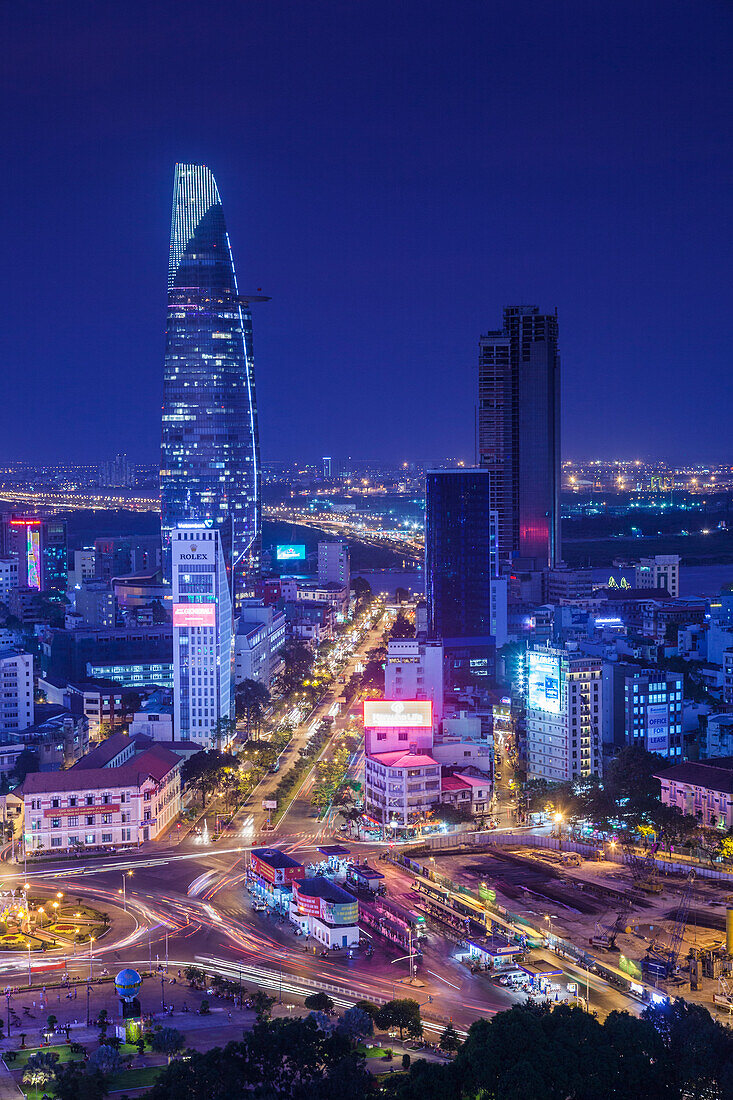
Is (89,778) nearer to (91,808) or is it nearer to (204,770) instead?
(91,808)

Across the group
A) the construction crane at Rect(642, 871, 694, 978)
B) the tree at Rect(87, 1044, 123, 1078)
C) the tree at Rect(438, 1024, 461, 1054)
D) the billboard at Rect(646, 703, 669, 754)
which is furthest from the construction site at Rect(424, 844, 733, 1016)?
the tree at Rect(87, 1044, 123, 1078)

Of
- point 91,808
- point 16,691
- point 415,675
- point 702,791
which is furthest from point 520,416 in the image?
point 91,808

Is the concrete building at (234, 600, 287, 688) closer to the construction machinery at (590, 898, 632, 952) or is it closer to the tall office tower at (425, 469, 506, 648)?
the tall office tower at (425, 469, 506, 648)

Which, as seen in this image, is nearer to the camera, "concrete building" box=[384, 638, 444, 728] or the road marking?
A: the road marking

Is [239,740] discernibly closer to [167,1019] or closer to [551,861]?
[551,861]

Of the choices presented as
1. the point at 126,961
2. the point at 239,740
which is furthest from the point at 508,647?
the point at 126,961

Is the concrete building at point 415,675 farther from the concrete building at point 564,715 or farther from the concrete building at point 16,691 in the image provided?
the concrete building at point 16,691
